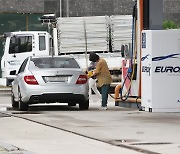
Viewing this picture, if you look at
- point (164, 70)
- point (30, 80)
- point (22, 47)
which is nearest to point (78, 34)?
point (22, 47)

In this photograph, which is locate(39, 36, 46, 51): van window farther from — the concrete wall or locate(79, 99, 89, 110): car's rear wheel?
the concrete wall

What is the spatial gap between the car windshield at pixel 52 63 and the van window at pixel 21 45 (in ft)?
32.9

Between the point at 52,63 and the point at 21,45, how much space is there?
416 inches

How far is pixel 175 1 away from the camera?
50.3m

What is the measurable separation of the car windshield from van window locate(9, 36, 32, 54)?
10.0 meters

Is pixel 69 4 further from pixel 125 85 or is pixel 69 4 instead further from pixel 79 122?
pixel 79 122

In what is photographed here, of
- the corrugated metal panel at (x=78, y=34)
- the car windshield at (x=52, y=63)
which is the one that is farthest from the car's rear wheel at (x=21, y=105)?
the corrugated metal panel at (x=78, y=34)

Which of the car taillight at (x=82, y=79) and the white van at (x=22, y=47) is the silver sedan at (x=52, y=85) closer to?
the car taillight at (x=82, y=79)

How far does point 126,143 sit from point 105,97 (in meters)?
7.89

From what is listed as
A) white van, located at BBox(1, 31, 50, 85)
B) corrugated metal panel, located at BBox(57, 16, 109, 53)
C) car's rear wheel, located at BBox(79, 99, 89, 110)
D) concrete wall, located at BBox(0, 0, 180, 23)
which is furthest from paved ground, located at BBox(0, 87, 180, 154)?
concrete wall, located at BBox(0, 0, 180, 23)

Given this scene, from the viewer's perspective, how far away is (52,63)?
2047 cm

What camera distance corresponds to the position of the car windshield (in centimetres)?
2030

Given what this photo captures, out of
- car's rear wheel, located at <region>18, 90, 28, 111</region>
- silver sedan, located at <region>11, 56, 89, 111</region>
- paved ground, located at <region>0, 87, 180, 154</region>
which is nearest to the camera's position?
paved ground, located at <region>0, 87, 180, 154</region>

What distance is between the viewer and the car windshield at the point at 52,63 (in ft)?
66.6
